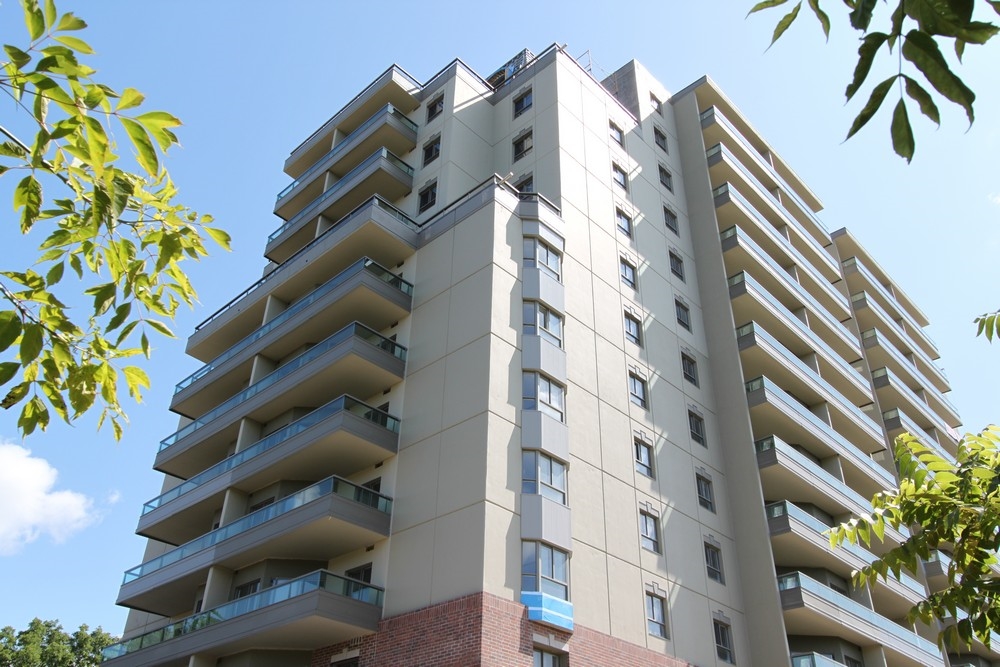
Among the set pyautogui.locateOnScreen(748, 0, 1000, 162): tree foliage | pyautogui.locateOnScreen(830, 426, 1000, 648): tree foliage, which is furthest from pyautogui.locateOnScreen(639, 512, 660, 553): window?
pyautogui.locateOnScreen(748, 0, 1000, 162): tree foliage

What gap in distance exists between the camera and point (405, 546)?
26062 mm

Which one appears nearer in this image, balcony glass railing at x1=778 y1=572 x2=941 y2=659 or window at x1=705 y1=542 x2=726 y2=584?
balcony glass railing at x1=778 y1=572 x2=941 y2=659

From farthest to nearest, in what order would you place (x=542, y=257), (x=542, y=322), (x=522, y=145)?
1. (x=522, y=145)
2. (x=542, y=257)
3. (x=542, y=322)

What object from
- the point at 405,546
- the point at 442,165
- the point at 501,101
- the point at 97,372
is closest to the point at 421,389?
the point at 405,546

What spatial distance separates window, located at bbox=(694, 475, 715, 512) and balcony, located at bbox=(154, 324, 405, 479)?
13472 millimetres

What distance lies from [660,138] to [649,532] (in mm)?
24971

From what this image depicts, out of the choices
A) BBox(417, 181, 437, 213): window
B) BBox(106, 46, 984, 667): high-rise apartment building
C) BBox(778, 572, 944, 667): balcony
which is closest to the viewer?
BBox(106, 46, 984, 667): high-rise apartment building

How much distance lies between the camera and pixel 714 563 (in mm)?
32062

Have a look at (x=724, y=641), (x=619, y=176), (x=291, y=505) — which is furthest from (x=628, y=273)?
(x=291, y=505)

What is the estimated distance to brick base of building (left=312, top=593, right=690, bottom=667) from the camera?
22.2m

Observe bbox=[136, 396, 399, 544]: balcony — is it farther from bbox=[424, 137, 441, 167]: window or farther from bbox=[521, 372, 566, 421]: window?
bbox=[424, 137, 441, 167]: window

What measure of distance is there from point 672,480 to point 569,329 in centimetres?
739

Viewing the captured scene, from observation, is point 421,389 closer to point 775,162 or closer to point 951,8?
point 951,8

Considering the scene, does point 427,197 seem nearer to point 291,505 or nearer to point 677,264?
point 677,264
